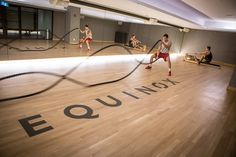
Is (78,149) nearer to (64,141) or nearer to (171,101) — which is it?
(64,141)

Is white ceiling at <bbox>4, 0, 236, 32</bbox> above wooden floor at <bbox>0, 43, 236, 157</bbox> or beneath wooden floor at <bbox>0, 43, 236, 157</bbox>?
above

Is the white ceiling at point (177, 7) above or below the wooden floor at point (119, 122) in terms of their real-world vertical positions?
above

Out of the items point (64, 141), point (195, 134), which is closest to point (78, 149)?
point (64, 141)

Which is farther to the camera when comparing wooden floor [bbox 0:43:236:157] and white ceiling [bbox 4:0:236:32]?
white ceiling [bbox 4:0:236:32]

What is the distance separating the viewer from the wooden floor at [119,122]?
2195 mm

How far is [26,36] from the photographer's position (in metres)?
12.5

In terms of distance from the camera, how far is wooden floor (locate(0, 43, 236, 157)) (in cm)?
220

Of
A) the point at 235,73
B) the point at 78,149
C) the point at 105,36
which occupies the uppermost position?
the point at 105,36

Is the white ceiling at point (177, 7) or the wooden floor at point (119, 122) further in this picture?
the white ceiling at point (177, 7)

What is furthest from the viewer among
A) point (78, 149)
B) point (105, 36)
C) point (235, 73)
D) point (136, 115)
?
point (105, 36)

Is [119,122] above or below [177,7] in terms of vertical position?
below

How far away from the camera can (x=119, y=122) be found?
2877mm

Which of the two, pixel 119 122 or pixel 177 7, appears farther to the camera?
pixel 177 7

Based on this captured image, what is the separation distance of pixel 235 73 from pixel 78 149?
5758 mm
